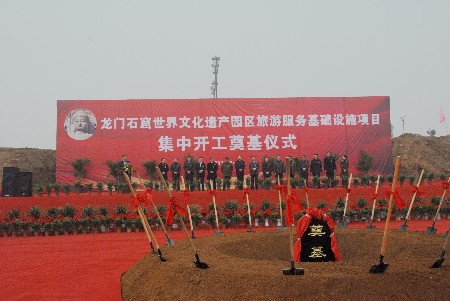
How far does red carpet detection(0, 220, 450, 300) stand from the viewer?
17.6 ft

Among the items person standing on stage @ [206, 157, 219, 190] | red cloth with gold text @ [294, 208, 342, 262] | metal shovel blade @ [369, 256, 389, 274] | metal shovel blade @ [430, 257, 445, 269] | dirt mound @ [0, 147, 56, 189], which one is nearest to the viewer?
metal shovel blade @ [369, 256, 389, 274]

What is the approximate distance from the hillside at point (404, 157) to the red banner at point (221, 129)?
711 cm

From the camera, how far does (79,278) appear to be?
6129mm

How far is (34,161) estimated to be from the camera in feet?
82.8

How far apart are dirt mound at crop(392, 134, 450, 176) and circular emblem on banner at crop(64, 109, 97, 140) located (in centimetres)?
1650

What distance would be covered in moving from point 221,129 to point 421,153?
14540 millimetres

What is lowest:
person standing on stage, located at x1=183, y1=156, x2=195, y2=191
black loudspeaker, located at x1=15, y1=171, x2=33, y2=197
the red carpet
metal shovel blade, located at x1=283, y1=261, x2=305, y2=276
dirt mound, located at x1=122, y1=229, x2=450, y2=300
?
the red carpet

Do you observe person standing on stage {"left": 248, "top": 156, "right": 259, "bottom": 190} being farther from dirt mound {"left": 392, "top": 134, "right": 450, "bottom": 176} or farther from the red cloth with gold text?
dirt mound {"left": 392, "top": 134, "right": 450, "bottom": 176}

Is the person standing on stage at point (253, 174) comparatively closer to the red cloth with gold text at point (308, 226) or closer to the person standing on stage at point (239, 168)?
the person standing on stage at point (239, 168)

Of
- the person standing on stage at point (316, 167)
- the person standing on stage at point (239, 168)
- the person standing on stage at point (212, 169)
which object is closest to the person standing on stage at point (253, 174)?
the person standing on stage at point (239, 168)

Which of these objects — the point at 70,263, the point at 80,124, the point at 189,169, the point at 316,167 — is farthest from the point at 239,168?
the point at 70,263

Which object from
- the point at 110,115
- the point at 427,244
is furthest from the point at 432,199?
the point at 110,115

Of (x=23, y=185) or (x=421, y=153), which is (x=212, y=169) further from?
(x=421, y=153)

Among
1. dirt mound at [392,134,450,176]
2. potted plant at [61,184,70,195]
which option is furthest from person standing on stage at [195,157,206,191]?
dirt mound at [392,134,450,176]
